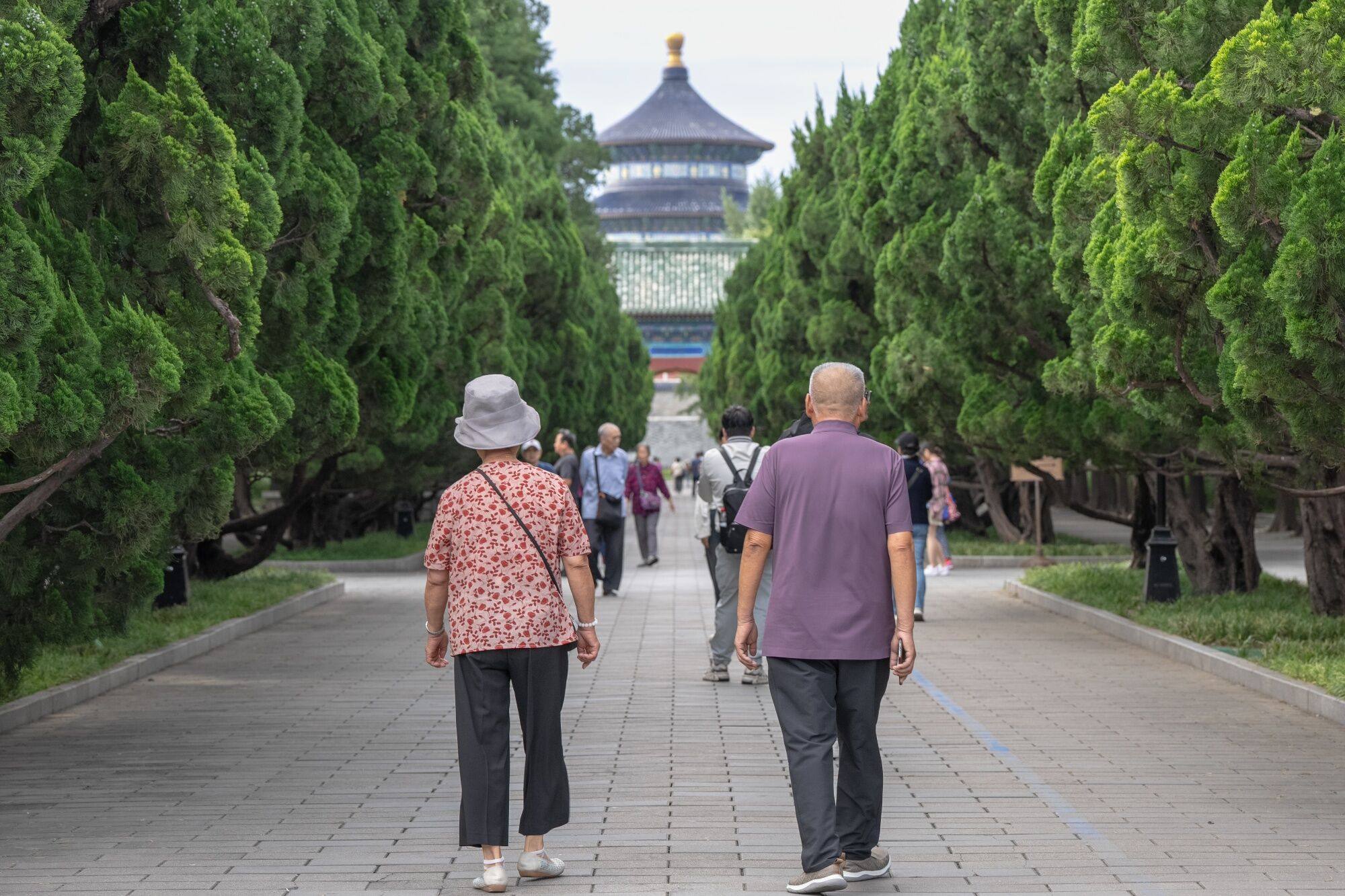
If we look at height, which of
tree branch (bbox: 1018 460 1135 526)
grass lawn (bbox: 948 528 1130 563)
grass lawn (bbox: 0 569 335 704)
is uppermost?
tree branch (bbox: 1018 460 1135 526)

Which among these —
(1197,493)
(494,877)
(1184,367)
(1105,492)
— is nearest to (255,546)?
(1197,493)

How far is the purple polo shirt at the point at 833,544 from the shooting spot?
6234mm

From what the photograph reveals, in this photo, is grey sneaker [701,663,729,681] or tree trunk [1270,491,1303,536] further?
tree trunk [1270,491,1303,536]

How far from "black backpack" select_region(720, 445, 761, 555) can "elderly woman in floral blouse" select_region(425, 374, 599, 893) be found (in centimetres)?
424

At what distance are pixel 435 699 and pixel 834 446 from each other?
584cm

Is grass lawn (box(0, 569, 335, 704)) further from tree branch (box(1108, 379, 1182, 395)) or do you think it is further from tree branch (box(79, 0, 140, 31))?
tree branch (box(1108, 379, 1182, 395))

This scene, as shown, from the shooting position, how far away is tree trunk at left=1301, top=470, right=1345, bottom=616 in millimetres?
14805

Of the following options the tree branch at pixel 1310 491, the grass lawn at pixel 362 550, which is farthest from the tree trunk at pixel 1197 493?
the grass lawn at pixel 362 550

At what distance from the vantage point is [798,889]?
Answer: 614 centimetres

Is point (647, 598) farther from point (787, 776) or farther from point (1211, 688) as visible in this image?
point (787, 776)

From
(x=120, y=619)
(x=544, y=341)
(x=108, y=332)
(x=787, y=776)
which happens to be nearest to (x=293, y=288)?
(x=120, y=619)

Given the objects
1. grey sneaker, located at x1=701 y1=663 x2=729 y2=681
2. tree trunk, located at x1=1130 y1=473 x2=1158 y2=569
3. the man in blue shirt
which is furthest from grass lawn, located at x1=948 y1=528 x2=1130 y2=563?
grey sneaker, located at x1=701 y1=663 x2=729 y2=681

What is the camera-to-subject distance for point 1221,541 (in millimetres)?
17391

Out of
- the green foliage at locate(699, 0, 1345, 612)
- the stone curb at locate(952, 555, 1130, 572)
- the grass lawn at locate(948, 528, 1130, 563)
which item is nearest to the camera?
the green foliage at locate(699, 0, 1345, 612)
